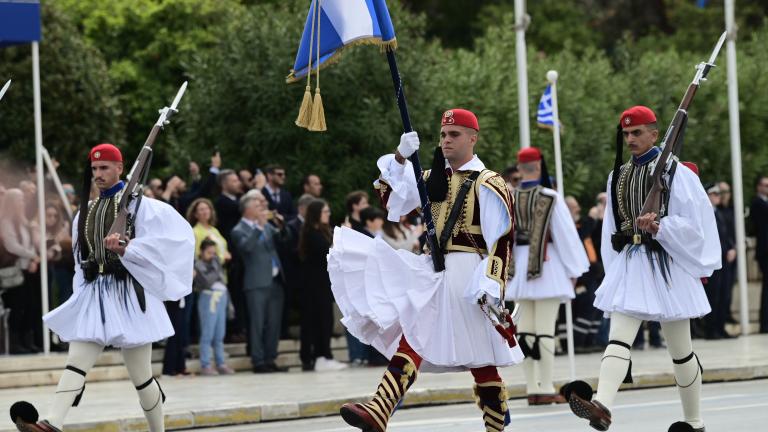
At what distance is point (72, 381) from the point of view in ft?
35.8

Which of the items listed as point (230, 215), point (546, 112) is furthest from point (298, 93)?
point (546, 112)

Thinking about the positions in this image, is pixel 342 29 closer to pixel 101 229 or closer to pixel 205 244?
pixel 101 229

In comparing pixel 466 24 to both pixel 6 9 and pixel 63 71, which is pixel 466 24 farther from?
pixel 6 9

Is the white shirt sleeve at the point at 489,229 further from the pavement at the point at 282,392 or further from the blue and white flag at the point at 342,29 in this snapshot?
the pavement at the point at 282,392

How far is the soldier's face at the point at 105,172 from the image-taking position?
11.4 meters

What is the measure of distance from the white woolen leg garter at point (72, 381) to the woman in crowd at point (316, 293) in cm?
775

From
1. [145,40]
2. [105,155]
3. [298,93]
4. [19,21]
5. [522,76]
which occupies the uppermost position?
[145,40]

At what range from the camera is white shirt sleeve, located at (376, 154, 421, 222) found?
32.8 ft

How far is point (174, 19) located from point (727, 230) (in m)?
15.3

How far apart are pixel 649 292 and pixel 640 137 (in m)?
1.10

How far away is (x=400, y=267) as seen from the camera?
10000mm

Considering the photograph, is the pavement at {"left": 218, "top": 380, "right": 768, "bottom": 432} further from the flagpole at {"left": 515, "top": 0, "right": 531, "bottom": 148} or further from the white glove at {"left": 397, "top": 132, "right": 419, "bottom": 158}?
the flagpole at {"left": 515, "top": 0, "right": 531, "bottom": 148}

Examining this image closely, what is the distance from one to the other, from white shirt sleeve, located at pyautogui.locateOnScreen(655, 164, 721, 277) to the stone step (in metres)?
8.62

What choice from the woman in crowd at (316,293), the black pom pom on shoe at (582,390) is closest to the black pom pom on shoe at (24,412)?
the black pom pom on shoe at (582,390)
